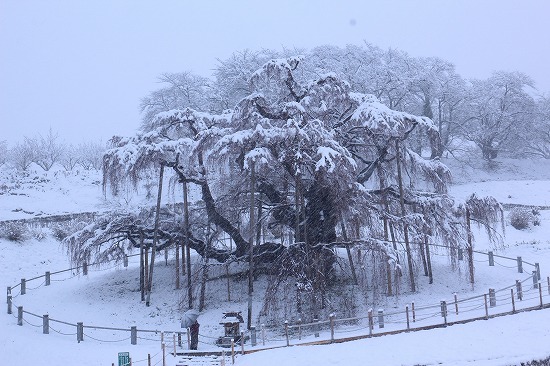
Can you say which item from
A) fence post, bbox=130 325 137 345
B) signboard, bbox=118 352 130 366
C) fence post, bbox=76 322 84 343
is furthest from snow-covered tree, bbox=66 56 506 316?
signboard, bbox=118 352 130 366

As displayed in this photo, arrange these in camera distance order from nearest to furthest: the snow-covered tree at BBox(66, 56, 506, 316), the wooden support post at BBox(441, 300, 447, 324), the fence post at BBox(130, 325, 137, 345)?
1. the wooden support post at BBox(441, 300, 447, 324)
2. the fence post at BBox(130, 325, 137, 345)
3. the snow-covered tree at BBox(66, 56, 506, 316)

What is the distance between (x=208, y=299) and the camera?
82.8ft

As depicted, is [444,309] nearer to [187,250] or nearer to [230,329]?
[230,329]

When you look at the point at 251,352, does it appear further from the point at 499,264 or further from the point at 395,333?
the point at 499,264

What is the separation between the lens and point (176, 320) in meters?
23.3

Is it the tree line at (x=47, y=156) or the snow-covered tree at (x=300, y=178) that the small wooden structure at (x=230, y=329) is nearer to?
the snow-covered tree at (x=300, y=178)

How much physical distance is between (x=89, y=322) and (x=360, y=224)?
36.1 feet

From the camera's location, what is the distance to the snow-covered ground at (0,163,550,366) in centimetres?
1633

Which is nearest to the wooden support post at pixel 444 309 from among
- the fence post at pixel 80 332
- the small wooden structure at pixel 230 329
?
the small wooden structure at pixel 230 329

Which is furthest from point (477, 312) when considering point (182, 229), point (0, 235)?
point (0, 235)

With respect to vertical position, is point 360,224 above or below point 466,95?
below

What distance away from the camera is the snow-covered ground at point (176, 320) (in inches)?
643

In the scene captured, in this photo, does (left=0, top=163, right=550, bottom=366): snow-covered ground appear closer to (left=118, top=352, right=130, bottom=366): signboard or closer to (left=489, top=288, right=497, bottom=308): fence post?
(left=118, top=352, right=130, bottom=366): signboard

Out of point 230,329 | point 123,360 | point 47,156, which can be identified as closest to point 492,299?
point 230,329
